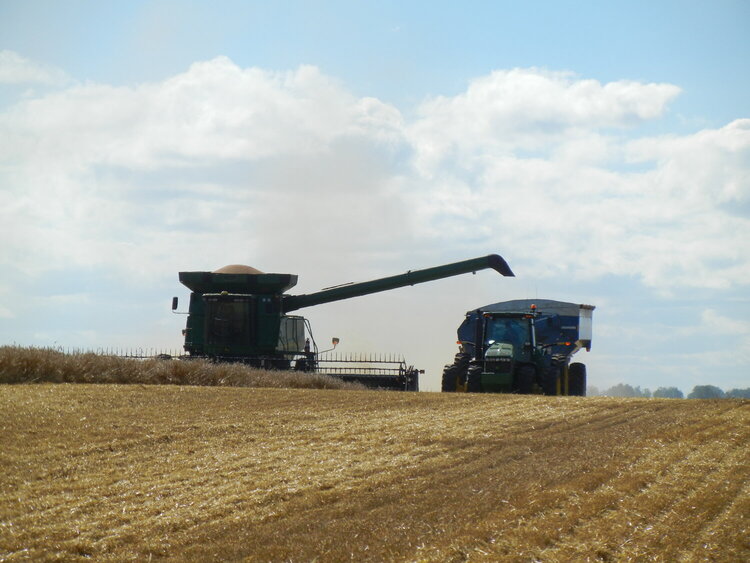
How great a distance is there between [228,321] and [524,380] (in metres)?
9.56

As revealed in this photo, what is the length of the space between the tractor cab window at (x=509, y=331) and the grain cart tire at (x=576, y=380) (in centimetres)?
324

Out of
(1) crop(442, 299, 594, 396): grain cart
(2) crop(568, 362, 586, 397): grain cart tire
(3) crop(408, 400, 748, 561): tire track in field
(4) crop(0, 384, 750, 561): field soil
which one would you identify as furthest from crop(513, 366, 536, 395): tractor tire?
(3) crop(408, 400, 748, 561): tire track in field

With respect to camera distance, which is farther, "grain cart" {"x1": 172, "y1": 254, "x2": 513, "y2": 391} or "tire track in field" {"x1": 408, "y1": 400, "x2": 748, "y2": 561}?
"grain cart" {"x1": 172, "y1": 254, "x2": 513, "y2": 391}

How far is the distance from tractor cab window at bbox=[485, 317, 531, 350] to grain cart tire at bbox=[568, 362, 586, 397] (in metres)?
3.24

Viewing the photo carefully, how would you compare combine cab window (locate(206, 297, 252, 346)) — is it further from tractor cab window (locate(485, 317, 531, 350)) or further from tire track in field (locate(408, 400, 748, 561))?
tire track in field (locate(408, 400, 748, 561))

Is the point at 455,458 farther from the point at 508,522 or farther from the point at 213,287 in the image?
the point at 213,287

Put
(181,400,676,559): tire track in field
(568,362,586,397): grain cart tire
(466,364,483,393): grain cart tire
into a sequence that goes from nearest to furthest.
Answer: (181,400,676,559): tire track in field → (466,364,483,393): grain cart tire → (568,362,586,397): grain cart tire

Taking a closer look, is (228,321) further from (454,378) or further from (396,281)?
(454,378)

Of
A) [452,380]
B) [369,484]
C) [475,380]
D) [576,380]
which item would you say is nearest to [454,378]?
[452,380]

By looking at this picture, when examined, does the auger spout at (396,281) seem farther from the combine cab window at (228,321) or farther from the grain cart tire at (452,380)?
the grain cart tire at (452,380)

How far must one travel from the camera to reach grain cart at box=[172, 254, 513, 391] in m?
28.1

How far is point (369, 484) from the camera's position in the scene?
953cm

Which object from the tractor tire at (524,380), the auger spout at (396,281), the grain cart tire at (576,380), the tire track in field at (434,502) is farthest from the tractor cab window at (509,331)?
the tire track in field at (434,502)

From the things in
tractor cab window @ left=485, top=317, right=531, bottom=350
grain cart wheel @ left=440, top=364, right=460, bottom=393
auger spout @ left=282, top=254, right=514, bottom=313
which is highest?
auger spout @ left=282, top=254, right=514, bottom=313
